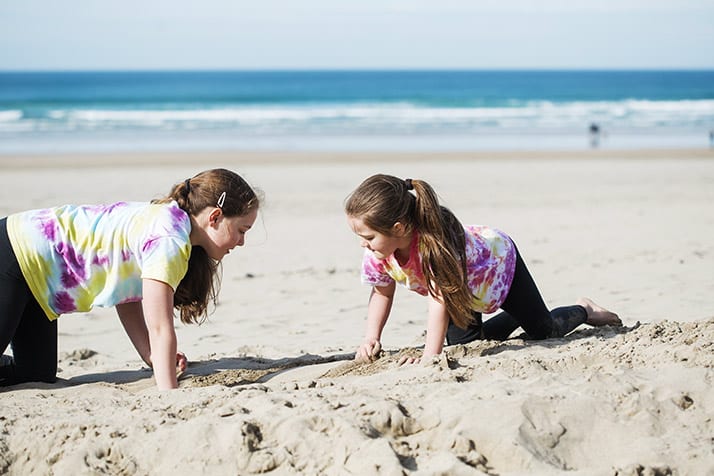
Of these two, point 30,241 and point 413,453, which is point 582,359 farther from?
point 30,241

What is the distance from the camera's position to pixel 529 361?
3521 millimetres

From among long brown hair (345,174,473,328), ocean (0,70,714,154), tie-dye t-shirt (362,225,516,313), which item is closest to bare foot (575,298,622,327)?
tie-dye t-shirt (362,225,516,313)

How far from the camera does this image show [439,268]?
3795 millimetres

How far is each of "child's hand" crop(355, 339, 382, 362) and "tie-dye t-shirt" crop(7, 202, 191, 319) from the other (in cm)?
108

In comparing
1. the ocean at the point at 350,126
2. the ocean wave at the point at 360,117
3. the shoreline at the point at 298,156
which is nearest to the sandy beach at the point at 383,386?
the shoreline at the point at 298,156

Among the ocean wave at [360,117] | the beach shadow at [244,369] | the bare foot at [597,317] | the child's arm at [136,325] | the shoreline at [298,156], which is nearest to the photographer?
the beach shadow at [244,369]

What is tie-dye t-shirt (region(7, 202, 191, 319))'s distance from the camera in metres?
3.66

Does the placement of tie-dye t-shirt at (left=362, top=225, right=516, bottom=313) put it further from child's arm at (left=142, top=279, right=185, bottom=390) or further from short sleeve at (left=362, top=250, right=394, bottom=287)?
child's arm at (left=142, top=279, right=185, bottom=390)

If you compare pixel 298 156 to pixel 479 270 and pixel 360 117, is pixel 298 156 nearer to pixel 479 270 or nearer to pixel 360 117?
pixel 479 270

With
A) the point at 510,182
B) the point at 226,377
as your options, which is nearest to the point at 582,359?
the point at 226,377

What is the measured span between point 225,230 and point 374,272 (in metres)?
0.86

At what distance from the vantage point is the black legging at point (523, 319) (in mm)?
4328

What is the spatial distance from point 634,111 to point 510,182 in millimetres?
25292

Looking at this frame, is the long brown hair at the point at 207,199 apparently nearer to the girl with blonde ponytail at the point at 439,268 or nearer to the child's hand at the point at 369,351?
the girl with blonde ponytail at the point at 439,268
